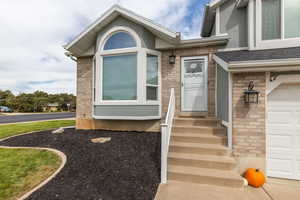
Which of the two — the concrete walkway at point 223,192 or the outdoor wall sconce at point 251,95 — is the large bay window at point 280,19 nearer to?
the outdoor wall sconce at point 251,95

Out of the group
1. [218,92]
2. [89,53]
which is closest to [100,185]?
[218,92]

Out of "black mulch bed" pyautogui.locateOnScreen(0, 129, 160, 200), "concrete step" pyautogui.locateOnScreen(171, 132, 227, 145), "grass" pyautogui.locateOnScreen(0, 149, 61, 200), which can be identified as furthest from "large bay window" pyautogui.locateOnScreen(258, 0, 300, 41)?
"grass" pyautogui.locateOnScreen(0, 149, 61, 200)

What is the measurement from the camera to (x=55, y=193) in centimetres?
305

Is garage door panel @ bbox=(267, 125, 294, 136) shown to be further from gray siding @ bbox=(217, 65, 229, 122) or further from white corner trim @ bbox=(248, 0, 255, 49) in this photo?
white corner trim @ bbox=(248, 0, 255, 49)

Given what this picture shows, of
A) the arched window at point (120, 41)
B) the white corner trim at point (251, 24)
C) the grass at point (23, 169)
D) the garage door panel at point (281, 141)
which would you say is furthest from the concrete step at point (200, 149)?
the arched window at point (120, 41)

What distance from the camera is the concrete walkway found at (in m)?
3.08

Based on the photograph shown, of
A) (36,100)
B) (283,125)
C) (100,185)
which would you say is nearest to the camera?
(100,185)

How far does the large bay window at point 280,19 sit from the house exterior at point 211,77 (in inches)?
1.0

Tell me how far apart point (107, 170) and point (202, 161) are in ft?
7.87

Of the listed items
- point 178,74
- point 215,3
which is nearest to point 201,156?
point 178,74

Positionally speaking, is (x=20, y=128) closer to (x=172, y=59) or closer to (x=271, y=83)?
(x=172, y=59)

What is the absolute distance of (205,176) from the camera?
354 cm

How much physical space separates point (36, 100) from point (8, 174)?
3827 centimetres

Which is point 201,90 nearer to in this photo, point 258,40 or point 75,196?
point 258,40
